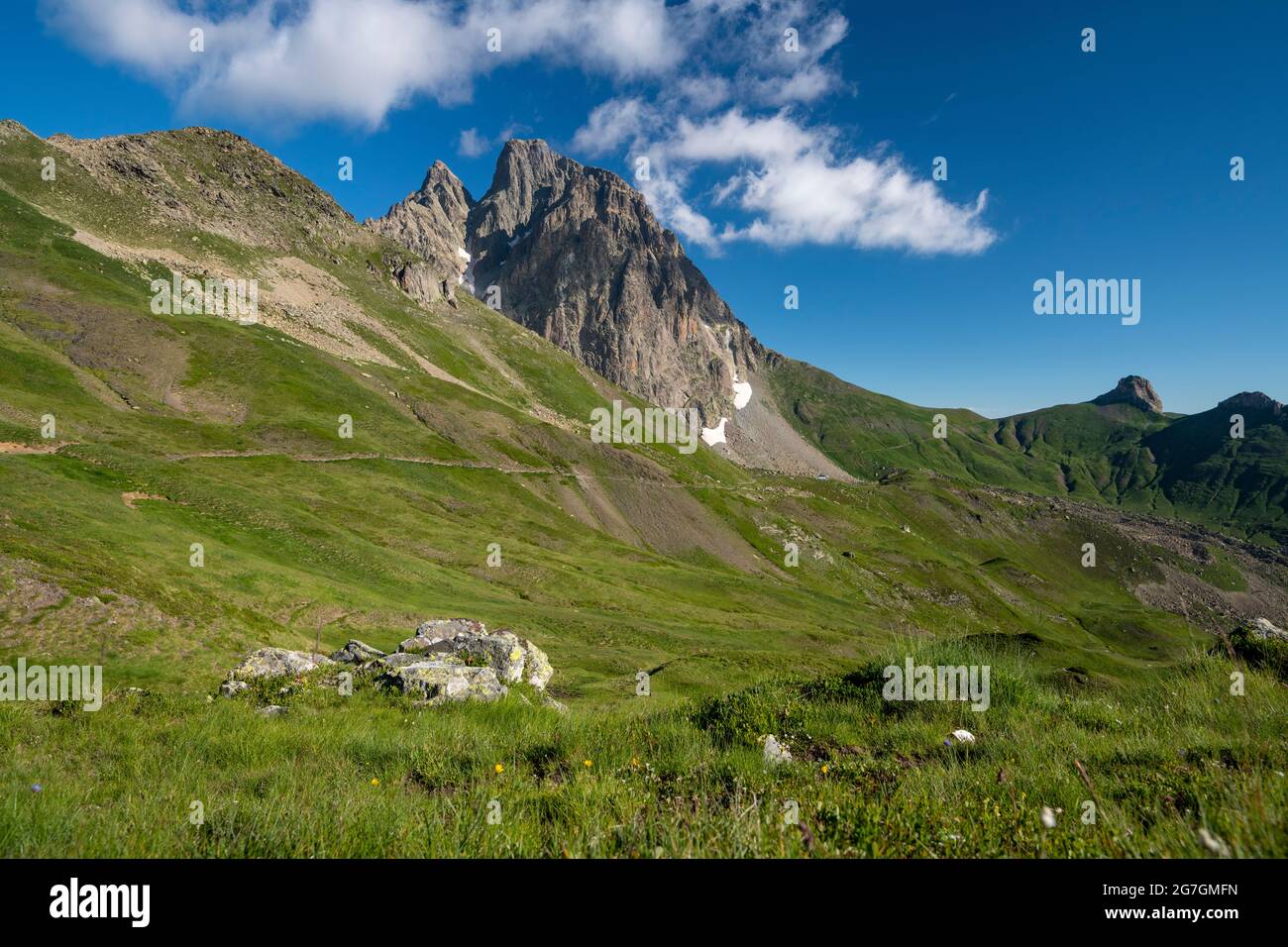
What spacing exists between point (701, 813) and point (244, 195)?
234 m

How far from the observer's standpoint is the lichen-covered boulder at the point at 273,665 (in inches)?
588

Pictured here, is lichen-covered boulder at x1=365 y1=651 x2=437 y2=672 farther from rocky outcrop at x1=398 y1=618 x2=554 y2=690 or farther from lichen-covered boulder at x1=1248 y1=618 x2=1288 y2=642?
lichen-covered boulder at x1=1248 y1=618 x2=1288 y2=642

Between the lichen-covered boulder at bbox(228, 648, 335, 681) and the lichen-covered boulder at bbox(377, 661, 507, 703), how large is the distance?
3125 millimetres

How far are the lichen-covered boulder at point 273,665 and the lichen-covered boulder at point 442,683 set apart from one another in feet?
10.3

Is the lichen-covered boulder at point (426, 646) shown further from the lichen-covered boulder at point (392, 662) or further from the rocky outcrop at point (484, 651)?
the lichen-covered boulder at point (392, 662)

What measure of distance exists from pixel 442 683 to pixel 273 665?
614cm

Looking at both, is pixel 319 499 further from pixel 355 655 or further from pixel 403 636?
pixel 355 655

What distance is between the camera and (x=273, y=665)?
16.0 metres

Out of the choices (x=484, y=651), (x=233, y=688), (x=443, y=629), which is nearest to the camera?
(x=233, y=688)

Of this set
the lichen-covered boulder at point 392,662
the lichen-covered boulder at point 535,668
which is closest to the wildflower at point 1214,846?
the lichen-covered boulder at point 392,662

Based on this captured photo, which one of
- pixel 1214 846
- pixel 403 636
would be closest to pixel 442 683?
pixel 1214 846

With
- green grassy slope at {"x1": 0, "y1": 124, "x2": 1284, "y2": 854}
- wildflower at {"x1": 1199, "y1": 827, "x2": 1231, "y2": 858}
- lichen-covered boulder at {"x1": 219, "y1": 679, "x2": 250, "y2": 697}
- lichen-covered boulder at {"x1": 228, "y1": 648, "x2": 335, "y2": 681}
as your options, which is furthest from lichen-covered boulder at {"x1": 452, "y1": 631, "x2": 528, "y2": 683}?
wildflower at {"x1": 1199, "y1": 827, "x2": 1231, "y2": 858}
